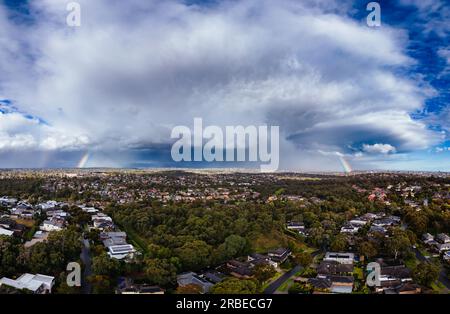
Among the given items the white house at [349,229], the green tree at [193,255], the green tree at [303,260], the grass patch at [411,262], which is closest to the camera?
the green tree at [193,255]

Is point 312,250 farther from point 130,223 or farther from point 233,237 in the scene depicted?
point 130,223

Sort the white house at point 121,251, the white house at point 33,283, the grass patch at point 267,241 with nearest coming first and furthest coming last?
1. the white house at point 33,283
2. the white house at point 121,251
3. the grass patch at point 267,241

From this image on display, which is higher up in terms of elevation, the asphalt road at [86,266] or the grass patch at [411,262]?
the asphalt road at [86,266]

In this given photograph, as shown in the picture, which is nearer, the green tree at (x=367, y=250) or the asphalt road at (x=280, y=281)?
the asphalt road at (x=280, y=281)

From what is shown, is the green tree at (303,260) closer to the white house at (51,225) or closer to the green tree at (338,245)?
the green tree at (338,245)

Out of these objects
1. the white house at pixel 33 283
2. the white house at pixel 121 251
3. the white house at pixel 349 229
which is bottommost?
the white house at pixel 33 283

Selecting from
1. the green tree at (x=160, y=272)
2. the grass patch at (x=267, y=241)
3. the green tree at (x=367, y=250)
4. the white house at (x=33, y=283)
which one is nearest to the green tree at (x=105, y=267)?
the green tree at (x=160, y=272)

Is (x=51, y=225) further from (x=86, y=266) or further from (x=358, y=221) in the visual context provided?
(x=358, y=221)

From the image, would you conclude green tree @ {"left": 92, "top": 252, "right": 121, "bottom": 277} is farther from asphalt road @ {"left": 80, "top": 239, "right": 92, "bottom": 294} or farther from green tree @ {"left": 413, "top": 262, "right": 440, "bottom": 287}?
green tree @ {"left": 413, "top": 262, "right": 440, "bottom": 287}
